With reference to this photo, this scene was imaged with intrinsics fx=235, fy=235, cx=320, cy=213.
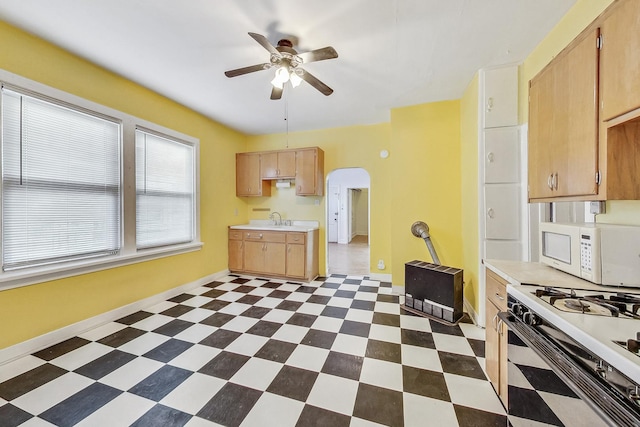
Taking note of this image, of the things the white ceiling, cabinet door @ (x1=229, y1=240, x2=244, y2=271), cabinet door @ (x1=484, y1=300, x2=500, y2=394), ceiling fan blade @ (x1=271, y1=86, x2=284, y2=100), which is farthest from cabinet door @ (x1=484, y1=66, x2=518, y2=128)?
cabinet door @ (x1=229, y1=240, x2=244, y2=271)

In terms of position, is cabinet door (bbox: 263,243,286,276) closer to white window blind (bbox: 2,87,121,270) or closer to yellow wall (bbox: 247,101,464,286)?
yellow wall (bbox: 247,101,464,286)

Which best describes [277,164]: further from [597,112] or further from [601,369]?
[601,369]

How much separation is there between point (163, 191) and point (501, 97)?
13.4ft

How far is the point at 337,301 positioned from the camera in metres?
3.10

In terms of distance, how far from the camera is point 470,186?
2689 mm

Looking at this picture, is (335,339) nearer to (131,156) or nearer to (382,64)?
(382,64)

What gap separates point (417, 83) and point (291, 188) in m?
2.62

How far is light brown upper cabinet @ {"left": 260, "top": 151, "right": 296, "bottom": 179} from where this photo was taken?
411cm

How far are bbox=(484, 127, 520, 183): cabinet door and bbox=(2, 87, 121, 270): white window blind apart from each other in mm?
3949

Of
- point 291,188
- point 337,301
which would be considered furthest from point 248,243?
point 337,301

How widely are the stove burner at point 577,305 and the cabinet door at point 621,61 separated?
840mm

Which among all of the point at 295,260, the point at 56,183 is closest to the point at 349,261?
the point at 295,260

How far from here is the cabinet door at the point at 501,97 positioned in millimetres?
2275

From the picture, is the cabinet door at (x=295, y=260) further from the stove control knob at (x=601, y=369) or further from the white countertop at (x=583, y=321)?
the stove control knob at (x=601, y=369)
